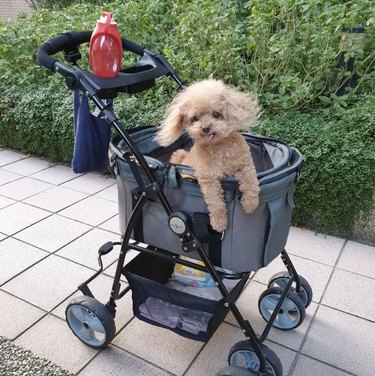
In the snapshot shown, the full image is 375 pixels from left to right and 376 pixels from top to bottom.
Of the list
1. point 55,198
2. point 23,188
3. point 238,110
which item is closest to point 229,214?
point 238,110

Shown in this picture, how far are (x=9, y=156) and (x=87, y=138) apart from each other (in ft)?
10.4

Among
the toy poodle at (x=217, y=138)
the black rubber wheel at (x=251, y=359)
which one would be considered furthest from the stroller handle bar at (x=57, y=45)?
the black rubber wheel at (x=251, y=359)

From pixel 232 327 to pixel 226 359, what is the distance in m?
0.22

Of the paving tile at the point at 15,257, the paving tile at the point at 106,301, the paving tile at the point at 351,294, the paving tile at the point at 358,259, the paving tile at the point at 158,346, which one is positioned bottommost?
the paving tile at the point at 358,259

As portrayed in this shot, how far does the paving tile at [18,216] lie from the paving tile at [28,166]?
0.79 meters

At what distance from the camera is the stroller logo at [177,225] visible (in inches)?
61.2

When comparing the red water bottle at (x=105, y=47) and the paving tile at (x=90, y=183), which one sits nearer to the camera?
the red water bottle at (x=105, y=47)

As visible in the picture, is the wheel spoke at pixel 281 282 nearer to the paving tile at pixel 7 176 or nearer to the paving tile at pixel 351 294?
the paving tile at pixel 351 294

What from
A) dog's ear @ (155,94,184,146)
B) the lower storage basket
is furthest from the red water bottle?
the lower storage basket

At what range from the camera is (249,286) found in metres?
2.51

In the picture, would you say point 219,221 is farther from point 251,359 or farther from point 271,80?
point 271,80

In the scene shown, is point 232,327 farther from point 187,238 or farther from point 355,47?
point 355,47

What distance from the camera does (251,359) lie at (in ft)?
5.96

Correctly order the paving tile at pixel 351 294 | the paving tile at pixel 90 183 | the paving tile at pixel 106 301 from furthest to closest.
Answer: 1. the paving tile at pixel 90 183
2. the paving tile at pixel 351 294
3. the paving tile at pixel 106 301
